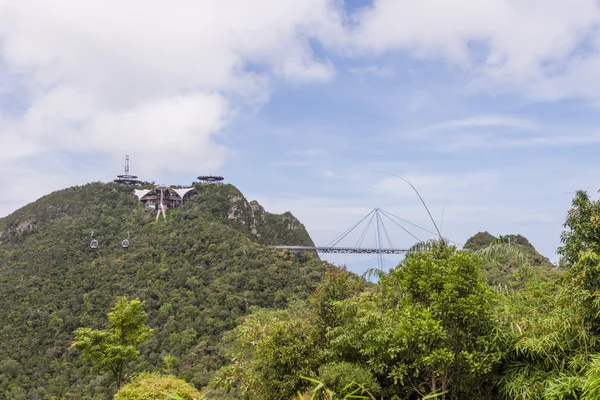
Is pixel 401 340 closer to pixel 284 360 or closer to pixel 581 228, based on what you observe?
pixel 284 360

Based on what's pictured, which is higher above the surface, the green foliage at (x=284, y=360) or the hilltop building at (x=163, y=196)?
the hilltop building at (x=163, y=196)

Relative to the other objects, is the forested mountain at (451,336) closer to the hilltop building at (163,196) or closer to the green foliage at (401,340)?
the green foliage at (401,340)

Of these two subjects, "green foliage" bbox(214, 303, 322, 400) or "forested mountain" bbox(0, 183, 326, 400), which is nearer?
"green foliage" bbox(214, 303, 322, 400)

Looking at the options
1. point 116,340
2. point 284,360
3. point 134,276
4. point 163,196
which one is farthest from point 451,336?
point 163,196

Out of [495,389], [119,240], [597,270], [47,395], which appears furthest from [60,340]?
[597,270]

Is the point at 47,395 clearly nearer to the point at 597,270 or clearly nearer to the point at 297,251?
the point at 297,251

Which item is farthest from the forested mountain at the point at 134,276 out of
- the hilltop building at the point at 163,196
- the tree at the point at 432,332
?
the tree at the point at 432,332

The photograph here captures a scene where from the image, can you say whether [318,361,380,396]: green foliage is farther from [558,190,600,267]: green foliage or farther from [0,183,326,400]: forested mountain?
Answer: [0,183,326,400]: forested mountain

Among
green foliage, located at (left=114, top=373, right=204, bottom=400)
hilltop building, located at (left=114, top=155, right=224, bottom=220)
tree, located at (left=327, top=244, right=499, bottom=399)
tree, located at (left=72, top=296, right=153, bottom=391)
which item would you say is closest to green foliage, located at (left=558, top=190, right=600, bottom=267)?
tree, located at (left=327, top=244, right=499, bottom=399)
